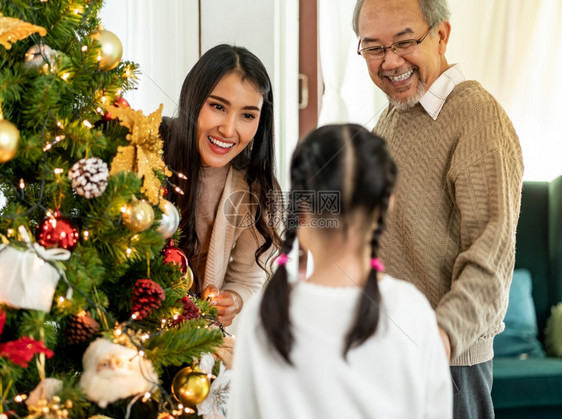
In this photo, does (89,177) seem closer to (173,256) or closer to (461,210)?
(173,256)

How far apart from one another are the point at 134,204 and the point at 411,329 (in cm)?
50

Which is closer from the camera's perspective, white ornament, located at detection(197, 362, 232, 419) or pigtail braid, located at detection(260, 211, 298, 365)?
pigtail braid, located at detection(260, 211, 298, 365)

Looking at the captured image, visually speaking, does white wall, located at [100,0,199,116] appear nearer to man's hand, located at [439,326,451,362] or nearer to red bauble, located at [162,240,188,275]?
red bauble, located at [162,240,188,275]

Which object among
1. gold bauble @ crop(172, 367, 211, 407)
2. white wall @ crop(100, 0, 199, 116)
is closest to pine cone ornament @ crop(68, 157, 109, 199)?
gold bauble @ crop(172, 367, 211, 407)

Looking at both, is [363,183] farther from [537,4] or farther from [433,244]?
[537,4]

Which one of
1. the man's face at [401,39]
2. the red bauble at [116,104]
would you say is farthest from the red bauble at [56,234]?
the man's face at [401,39]

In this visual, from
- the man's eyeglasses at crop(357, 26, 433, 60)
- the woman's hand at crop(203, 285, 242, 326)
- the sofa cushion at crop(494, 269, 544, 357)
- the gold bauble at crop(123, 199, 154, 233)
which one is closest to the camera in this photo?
the gold bauble at crop(123, 199, 154, 233)

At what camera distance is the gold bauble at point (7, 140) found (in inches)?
38.8

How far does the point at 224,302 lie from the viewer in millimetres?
1558

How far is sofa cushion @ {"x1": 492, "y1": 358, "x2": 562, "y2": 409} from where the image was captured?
7.71 feet

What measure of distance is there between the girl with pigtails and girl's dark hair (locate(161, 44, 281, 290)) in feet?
2.49

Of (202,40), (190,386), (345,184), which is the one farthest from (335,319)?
(202,40)

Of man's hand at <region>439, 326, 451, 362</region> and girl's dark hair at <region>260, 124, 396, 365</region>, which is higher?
girl's dark hair at <region>260, 124, 396, 365</region>

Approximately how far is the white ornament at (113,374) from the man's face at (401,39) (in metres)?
0.75
